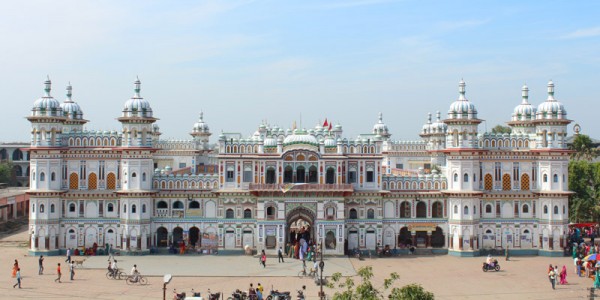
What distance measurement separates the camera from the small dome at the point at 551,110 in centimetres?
4812

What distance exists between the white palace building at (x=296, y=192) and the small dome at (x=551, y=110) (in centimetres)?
7

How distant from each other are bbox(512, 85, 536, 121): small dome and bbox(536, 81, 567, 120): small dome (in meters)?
2.64

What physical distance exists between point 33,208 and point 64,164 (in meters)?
3.61

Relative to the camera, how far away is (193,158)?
7838 centimetres

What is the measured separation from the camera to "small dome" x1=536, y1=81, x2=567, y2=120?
48.1m

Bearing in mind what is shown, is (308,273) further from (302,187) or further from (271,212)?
(271,212)

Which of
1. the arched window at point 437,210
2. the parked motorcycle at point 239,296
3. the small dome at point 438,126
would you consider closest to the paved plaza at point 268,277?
the parked motorcycle at point 239,296

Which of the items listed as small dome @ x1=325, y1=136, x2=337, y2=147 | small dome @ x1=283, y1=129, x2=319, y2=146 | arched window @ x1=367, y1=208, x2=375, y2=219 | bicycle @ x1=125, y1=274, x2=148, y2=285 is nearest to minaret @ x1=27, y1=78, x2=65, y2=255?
bicycle @ x1=125, y1=274, x2=148, y2=285

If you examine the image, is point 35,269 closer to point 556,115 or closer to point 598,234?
point 556,115

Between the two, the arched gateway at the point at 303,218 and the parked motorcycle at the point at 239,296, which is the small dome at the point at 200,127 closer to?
the arched gateway at the point at 303,218

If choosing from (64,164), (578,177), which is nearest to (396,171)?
(578,177)

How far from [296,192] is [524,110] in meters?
18.8

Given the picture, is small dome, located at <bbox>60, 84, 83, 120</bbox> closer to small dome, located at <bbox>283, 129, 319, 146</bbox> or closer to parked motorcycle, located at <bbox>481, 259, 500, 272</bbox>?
small dome, located at <bbox>283, 129, 319, 146</bbox>

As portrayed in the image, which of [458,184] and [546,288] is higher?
[458,184]
